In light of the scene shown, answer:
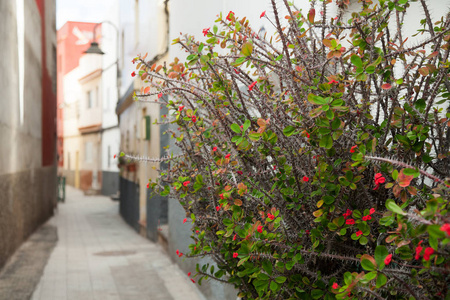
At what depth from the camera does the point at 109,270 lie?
931 cm

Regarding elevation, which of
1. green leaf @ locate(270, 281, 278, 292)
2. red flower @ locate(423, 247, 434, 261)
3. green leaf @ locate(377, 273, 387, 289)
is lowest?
green leaf @ locate(270, 281, 278, 292)

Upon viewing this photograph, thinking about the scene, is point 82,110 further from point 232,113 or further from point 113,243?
point 232,113

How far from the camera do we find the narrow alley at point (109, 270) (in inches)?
302

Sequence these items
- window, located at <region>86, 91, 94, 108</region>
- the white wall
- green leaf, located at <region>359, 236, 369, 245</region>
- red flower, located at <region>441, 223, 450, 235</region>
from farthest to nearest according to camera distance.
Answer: window, located at <region>86, 91, 94, 108</region>, the white wall, green leaf, located at <region>359, 236, 369, 245</region>, red flower, located at <region>441, 223, 450, 235</region>

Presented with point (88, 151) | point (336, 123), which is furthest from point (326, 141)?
point (88, 151)

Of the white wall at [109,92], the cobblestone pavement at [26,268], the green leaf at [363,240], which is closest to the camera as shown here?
the green leaf at [363,240]

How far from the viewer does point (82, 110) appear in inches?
1416

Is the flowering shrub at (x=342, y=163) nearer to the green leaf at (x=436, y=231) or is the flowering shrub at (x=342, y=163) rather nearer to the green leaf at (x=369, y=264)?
the green leaf at (x=369, y=264)

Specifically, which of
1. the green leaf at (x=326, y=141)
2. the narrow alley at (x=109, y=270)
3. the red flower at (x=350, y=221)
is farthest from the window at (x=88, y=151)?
the green leaf at (x=326, y=141)

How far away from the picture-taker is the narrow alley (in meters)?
7.68

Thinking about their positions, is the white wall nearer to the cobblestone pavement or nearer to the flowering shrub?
the cobblestone pavement

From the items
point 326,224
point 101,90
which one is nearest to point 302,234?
point 326,224

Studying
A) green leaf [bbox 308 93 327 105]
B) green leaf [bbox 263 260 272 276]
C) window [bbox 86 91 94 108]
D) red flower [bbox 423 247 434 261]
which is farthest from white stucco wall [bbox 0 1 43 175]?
window [bbox 86 91 94 108]

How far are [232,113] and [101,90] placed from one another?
98.7 ft
